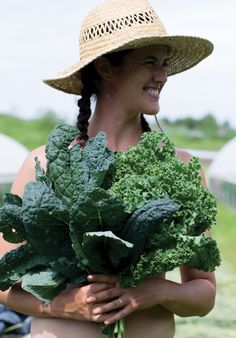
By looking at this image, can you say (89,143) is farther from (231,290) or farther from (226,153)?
(226,153)

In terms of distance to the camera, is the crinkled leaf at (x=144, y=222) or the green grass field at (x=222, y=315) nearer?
the crinkled leaf at (x=144, y=222)

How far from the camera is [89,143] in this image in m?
2.45

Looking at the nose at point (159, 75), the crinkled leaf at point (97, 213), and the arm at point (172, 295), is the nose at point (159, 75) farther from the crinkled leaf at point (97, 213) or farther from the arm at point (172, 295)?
the crinkled leaf at point (97, 213)

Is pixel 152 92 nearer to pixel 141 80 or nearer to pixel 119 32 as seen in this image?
pixel 141 80

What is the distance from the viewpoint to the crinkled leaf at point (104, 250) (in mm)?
2230

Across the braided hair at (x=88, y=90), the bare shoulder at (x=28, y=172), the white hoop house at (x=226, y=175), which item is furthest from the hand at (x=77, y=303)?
the white hoop house at (x=226, y=175)

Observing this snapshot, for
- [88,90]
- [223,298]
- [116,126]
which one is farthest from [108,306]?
[223,298]

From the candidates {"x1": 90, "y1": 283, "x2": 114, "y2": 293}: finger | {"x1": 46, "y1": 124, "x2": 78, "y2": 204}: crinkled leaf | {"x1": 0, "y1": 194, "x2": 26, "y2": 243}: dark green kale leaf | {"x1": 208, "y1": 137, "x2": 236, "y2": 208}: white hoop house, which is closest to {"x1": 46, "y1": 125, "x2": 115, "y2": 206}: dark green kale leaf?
{"x1": 46, "y1": 124, "x2": 78, "y2": 204}: crinkled leaf

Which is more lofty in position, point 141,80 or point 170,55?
point 170,55

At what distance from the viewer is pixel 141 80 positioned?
103 inches

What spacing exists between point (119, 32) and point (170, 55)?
13.2 inches

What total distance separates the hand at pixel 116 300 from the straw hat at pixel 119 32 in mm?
731

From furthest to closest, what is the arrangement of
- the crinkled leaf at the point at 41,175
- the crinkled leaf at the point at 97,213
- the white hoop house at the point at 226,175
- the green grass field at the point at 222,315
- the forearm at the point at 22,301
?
the white hoop house at the point at 226,175
the green grass field at the point at 222,315
the forearm at the point at 22,301
the crinkled leaf at the point at 41,175
the crinkled leaf at the point at 97,213

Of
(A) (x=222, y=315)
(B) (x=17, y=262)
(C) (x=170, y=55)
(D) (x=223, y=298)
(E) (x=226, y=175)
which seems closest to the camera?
(B) (x=17, y=262)
